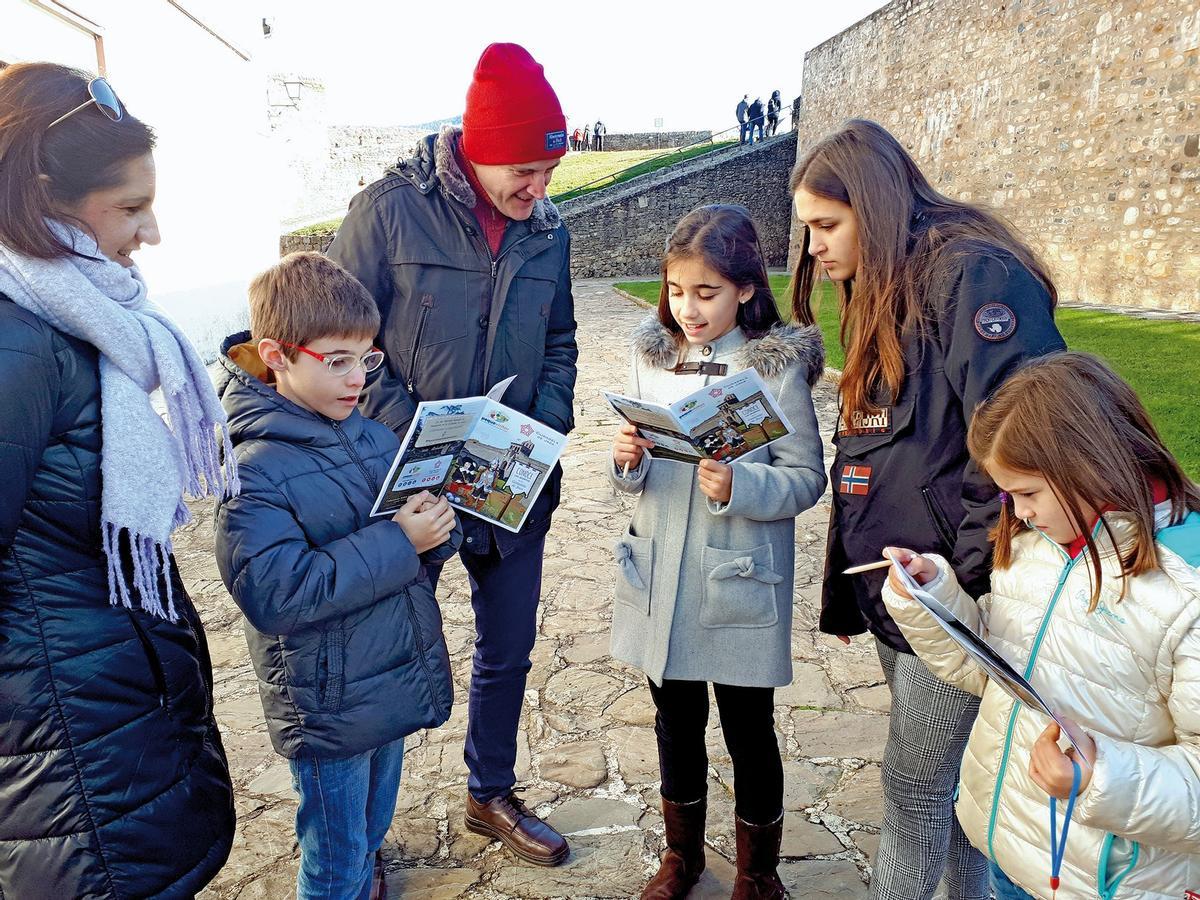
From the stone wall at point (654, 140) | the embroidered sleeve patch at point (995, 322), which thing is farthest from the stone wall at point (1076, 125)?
the stone wall at point (654, 140)

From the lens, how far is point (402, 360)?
7.48 feet

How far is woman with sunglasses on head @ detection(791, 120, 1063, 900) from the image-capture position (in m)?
1.69

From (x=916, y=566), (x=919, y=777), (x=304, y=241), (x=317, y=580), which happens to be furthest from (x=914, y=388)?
(x=304, y=241)

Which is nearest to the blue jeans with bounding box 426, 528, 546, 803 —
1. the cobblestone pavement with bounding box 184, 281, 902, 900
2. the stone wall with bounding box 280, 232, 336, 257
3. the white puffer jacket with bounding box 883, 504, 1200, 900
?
the cobblestone pavement with bounding box 184, 281, 902, 900

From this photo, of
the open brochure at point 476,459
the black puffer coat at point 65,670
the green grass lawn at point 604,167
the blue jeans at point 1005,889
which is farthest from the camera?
the green grass lawn at point 604,167

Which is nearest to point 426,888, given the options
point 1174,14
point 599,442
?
point 599,442

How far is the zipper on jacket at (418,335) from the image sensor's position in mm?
2242

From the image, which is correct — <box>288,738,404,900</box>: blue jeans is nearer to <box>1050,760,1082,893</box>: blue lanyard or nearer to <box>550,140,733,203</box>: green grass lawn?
<box>1050,760,1082,893</box>: blue lanyard

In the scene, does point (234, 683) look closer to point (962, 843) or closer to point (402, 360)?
point (402, 360)

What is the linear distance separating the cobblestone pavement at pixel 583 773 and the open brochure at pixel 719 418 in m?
0.82

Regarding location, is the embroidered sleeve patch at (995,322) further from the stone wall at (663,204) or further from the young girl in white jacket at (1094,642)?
the stone wall at (663,204)

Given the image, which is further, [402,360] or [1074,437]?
[402,360]

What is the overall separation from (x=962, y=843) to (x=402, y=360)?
171cm

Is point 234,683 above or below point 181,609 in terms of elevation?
below
